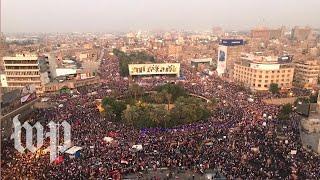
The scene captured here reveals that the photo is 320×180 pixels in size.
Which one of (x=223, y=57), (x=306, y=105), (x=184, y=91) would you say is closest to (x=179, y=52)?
(x=223, y=57)

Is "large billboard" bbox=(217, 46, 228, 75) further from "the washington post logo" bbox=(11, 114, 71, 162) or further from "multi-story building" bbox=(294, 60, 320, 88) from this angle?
"the washington post logo" bbox=(11, 114, 71, 162)

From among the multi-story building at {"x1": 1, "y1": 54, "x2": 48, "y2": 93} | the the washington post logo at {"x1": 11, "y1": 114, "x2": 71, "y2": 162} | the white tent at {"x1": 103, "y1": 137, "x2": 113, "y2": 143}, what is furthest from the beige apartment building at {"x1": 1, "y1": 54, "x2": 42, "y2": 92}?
the white tent at {"x1": 103, "y1": 137, "x2": 113, "y2": 143}

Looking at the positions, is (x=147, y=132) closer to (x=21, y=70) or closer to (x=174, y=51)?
(x=21, y=70)

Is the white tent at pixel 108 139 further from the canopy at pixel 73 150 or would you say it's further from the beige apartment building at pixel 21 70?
the beige apartment building at pixel 21 70

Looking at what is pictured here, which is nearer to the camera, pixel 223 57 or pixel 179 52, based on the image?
pixel 223 57

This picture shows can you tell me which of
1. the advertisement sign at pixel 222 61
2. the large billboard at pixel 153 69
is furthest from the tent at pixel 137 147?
the advertisement sign at pixel 222 61

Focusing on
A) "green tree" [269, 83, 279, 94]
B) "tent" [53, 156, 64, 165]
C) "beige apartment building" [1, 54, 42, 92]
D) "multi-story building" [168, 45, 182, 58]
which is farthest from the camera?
"multi-story building" [168, 45, 182, 58]

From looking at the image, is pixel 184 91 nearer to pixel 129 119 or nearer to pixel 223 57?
pixel 129 119
